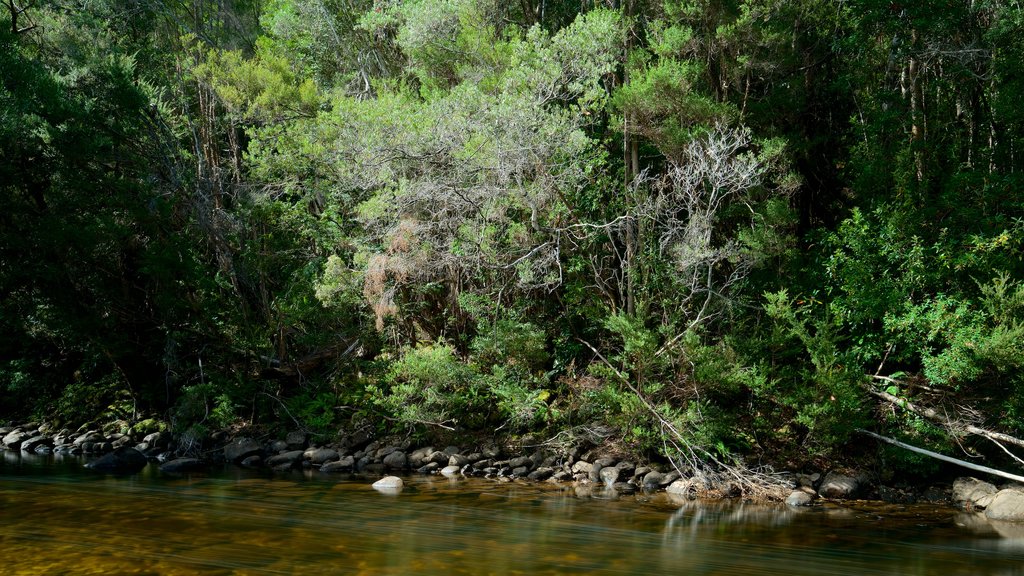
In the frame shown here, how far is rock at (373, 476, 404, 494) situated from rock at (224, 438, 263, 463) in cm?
316

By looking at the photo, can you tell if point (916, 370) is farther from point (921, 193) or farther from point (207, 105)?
point (207, 105)

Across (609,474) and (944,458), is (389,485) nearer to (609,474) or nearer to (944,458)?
(609,474)

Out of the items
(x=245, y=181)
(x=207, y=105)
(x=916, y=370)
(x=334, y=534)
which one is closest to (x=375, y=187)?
(x=245, y=181)

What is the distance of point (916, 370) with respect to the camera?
10.1m

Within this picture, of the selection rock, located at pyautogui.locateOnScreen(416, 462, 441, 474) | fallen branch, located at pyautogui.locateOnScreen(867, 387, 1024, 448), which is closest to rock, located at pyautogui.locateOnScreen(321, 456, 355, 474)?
rock, located at pyautogui.locateOnScreen(416, 462, 441, 474)

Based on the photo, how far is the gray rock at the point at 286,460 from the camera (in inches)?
454

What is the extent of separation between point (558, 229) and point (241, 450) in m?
6.47

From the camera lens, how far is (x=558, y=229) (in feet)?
34.2

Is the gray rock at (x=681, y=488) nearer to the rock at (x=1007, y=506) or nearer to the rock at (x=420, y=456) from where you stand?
the rock at (x=1007, y=506)

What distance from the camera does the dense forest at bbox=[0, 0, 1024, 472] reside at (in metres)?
9.76

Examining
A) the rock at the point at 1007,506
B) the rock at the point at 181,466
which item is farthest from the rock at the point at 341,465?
the rock at the point at 1007,506

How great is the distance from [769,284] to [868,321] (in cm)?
155

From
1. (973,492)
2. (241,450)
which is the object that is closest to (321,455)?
(241,450)

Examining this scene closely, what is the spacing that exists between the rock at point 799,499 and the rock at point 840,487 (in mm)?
340
